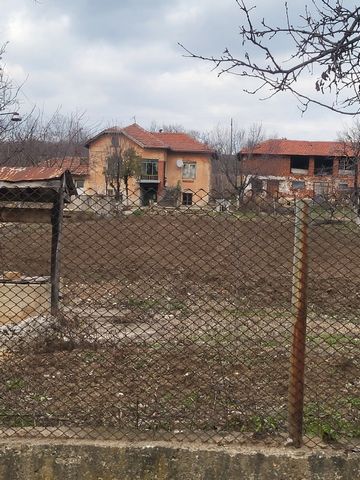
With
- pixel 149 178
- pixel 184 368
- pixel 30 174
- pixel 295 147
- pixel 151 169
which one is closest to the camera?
pixel 184 368

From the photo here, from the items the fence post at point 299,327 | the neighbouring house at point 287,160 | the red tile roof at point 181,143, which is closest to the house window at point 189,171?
the red tile roof at point 181,143

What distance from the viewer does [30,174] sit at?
6836 millimetres

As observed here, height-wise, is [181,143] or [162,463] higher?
[181,143]

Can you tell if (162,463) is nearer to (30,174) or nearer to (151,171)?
(30,174)

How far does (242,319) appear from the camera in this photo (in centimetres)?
774

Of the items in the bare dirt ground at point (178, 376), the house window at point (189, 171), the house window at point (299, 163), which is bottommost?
the bare dirt ground at point (178, 376)

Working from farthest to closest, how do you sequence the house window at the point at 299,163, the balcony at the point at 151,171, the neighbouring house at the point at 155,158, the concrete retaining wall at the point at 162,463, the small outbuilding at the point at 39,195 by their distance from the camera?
the house window at the point at 299,163
the balcony at the point at 151,171
the neighbouring house at the point at 155,158
the small outbuilding at the point at 39,195
the concrete retaining wall at the point at 162,463

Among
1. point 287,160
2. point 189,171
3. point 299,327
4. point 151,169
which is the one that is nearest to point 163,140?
point 189,171

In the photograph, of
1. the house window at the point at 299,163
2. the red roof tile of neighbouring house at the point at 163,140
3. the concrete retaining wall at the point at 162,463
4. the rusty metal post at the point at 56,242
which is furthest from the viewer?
the house window at the point at 299,163

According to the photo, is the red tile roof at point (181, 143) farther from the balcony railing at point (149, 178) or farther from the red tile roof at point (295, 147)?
the red tile roof at point (295, 147)

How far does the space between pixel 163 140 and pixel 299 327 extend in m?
47.4

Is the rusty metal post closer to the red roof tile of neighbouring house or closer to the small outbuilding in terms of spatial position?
the small outbuilding

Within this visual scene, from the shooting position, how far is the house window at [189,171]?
4825 cm

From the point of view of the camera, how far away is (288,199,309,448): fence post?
10.1 ft
